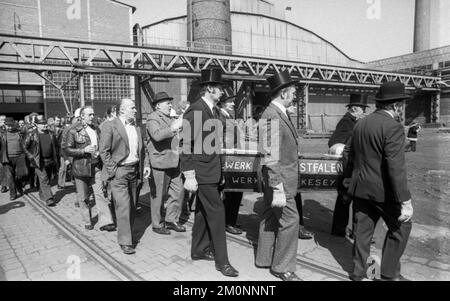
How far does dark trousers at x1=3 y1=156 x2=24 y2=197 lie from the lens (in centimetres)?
809

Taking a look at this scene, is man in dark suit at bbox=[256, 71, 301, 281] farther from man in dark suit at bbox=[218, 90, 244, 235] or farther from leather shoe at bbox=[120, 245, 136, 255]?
leather shoe at bbox=[120, 245, 136, 255]

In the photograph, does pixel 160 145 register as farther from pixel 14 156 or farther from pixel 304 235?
pixel 14 156

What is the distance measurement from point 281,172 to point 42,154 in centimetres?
663

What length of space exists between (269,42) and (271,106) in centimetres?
3097

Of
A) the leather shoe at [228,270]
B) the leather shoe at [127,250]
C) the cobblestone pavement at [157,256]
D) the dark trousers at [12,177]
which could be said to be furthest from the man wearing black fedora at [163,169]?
the dark trousers at [12,177]

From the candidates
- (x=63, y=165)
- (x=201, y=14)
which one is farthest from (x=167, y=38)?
(x=63, y=165)

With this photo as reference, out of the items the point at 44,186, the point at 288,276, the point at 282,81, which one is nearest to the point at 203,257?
the point at 288,276

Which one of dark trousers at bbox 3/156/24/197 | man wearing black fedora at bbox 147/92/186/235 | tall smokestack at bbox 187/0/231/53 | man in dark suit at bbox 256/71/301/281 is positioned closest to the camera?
man in dark suit at bbox 256/71/301/281

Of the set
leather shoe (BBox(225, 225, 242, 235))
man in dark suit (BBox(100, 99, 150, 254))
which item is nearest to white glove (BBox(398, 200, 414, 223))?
leather shoe (BBox(225, 225, 242, 235))

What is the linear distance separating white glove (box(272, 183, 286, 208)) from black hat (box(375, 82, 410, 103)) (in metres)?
1.35

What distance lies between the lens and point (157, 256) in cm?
426

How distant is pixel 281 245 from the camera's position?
11.5 ft
